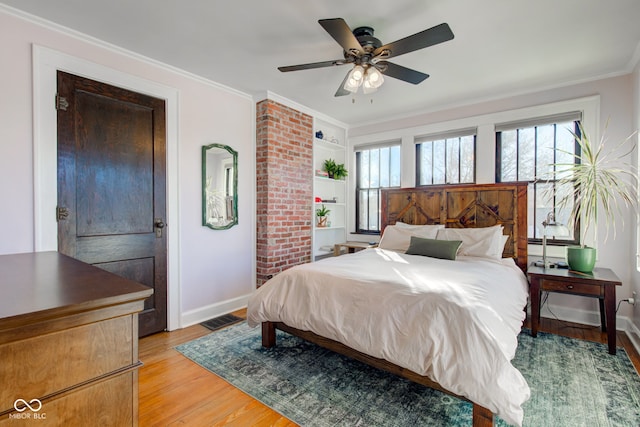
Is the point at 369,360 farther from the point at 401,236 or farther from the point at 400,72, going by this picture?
the point at 400,72

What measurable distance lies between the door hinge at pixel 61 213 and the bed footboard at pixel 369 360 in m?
1.77

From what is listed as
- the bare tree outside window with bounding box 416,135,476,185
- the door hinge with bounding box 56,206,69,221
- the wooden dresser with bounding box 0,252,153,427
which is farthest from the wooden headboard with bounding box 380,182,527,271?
the wooden dresser with bounding box 0,252,153,427

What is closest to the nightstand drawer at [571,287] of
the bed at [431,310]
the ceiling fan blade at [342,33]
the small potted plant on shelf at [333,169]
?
the bed at [431,310]

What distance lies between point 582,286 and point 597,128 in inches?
65.0

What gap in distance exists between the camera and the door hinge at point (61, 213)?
7.66 feet

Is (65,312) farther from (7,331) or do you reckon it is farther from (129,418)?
(129,418)

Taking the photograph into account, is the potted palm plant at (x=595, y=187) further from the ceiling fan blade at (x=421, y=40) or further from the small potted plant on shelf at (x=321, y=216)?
the small potted plant on shelf at (x=321, y=216)

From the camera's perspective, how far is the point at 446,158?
415cm

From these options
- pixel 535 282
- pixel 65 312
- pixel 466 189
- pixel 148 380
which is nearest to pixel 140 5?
pixel 65 312

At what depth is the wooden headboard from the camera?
11.0 ft

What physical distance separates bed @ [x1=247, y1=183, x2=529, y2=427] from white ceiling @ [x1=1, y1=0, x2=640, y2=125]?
1.32 meters

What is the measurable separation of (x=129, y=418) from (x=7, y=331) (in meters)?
0.39

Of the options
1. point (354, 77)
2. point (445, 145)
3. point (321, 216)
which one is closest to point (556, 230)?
point (445, 145)

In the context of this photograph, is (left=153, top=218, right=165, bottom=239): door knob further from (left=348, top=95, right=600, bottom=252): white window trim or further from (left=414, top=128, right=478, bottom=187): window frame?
(left=414, top=128, right=478, bottom=187): window frame
